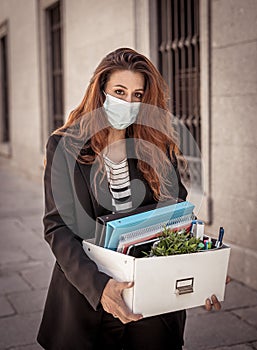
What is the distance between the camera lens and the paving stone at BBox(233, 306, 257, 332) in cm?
Result: 439

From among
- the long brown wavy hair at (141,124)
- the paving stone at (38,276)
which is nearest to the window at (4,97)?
the paving stone at (38,276)

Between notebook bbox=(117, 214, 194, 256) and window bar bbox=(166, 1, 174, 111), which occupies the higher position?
window bar bbox=(166, 1, 174, 111)

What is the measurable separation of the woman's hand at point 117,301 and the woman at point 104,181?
105 mm

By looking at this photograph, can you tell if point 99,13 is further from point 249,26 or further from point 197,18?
point 249,26

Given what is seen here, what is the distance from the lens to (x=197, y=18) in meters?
6.16

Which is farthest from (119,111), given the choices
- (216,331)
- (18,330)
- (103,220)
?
(18,330)

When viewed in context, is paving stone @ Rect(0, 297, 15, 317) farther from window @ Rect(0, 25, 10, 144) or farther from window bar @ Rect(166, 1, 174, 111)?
window @ Rect(0, 25, 10, 144)

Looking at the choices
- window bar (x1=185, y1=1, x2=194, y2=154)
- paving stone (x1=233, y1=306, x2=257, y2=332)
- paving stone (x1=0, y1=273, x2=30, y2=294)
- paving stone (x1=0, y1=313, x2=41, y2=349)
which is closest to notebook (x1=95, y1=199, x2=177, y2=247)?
paving stone (x1=0, y1=313, x2=41, y2=349)

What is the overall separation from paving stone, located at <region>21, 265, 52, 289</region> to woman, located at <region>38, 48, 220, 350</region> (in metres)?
2.76

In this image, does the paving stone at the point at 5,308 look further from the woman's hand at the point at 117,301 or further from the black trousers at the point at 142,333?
the woman's hand at the point at 117,301

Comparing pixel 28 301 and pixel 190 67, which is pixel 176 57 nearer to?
pixel 190 67

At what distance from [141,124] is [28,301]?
8.71 feet

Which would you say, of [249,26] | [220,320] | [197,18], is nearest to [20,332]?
[220,320]

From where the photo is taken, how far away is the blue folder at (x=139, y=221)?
7.38 ft
